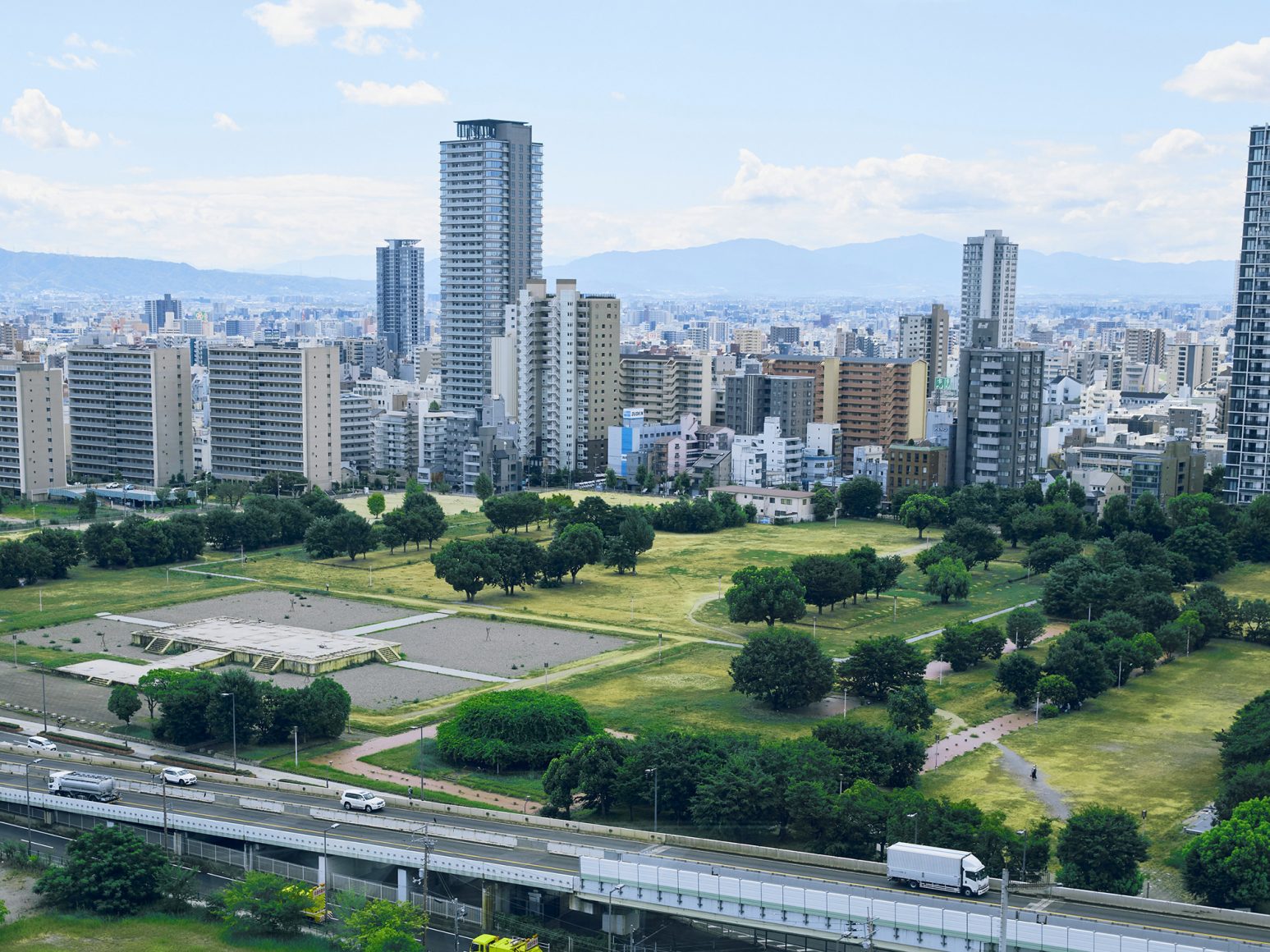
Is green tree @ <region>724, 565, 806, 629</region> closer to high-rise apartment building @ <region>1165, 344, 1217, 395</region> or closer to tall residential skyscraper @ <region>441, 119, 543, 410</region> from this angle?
tall residential skyscraper @ <region>441, 119, 543, 410</region>

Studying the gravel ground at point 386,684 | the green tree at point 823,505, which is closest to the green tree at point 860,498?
the green tree at point 823,505

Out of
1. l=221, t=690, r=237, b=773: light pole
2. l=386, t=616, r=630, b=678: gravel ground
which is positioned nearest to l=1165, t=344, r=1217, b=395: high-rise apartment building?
l=386, t=616, r=630, b=678: gravel ground

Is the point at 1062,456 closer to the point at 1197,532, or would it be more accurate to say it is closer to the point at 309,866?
the point at 1197,532

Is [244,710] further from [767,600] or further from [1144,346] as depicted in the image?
[1144,346]

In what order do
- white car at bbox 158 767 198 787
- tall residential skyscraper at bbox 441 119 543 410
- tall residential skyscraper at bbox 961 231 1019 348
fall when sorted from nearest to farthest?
white car at bbox 158 767 198 787
tall residential skyscraper at bbox 441 119 543 410
tall residential skyscraper at bbox 961 231 1019 348

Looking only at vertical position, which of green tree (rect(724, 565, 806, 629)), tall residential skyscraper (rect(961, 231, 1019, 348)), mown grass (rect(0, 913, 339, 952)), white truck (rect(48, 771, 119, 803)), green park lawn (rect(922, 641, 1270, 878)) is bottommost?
mown grass (rect(0, 913, 339, 952))

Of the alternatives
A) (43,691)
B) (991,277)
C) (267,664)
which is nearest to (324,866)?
(43,691)

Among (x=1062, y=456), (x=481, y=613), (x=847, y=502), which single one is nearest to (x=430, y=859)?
(x=481, y=613)
